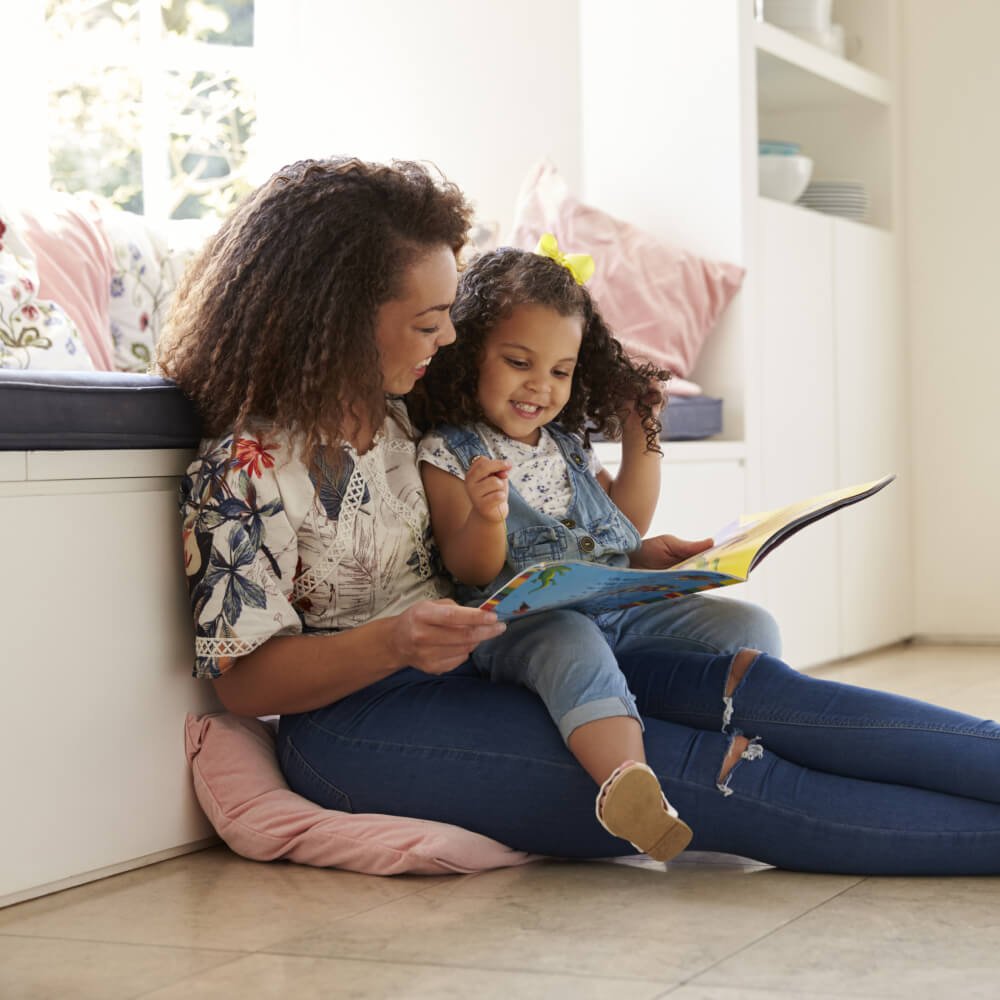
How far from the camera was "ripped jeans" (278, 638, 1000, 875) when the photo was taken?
154cm

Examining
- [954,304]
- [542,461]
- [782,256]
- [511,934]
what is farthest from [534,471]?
[954,304]

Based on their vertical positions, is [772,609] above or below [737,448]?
below

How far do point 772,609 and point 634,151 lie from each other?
101cm

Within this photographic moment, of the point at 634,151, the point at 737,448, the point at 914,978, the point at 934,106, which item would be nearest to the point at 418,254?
the point at 914,978

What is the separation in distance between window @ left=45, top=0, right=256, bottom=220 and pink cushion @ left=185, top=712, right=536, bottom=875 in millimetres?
2038

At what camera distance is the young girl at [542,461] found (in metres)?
1.56

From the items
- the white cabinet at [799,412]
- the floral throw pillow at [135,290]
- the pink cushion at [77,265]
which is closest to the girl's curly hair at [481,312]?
the pink cushion at [77,265]

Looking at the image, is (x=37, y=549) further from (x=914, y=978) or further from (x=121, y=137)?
(x=121, y=137)

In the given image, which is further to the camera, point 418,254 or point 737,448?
point 737,448

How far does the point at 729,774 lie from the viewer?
61.9 inches

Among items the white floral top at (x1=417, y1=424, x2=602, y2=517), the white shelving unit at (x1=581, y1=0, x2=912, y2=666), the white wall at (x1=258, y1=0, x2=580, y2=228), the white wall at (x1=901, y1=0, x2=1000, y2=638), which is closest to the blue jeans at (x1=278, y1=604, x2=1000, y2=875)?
the white floral top at (x1=417, y1=424, x2=602, y2=517)

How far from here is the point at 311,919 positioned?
141 centimetres

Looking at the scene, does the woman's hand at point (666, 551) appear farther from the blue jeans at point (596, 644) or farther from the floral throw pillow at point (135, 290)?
the floral throw pillow at point (135, 290)

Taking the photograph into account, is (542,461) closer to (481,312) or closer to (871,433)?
(481,312)
